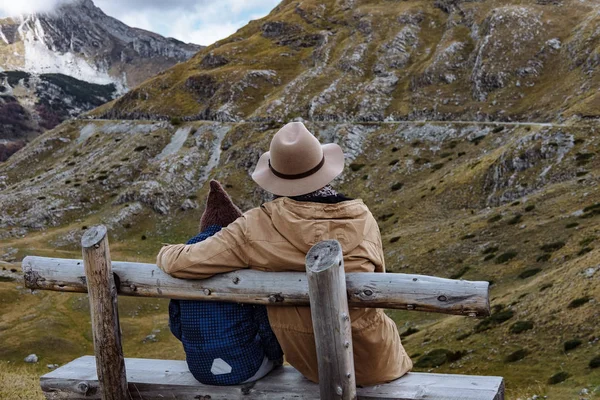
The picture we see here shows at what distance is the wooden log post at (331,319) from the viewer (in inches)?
258

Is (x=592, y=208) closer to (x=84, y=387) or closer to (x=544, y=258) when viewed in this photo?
(x=544, y=258)

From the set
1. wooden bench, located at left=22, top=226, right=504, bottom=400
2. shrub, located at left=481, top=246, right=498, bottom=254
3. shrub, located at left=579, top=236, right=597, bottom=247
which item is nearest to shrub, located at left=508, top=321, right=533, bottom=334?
shrub, located at left=579, top=236, right=597, bottom=247

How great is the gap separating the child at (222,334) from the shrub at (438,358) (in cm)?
2269

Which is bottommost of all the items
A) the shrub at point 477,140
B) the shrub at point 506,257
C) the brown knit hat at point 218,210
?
the brown knit hat at point 218,210

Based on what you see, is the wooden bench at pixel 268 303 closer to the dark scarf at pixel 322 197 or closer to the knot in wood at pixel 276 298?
the knot in wood at pixel 276 298

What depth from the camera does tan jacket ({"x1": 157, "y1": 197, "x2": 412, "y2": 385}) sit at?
23.0ft

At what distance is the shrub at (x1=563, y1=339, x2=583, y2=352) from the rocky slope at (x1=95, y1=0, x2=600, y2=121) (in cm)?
5825

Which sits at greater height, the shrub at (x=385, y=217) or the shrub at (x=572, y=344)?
the shrub at (x=385, y=217)

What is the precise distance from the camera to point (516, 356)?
25.5 meters

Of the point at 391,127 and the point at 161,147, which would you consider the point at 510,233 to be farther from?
the point at 161,147

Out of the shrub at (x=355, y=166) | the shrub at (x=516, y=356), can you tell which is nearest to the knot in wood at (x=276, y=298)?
the shrub at (x=516, y=356)

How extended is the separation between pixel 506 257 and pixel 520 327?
1708cm

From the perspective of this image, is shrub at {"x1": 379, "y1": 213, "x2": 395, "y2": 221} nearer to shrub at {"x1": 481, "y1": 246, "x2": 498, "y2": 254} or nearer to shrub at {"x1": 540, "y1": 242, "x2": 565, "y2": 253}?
shrub at {"x1": 481, "y1": 246, "x2": 498, "y2": 254}

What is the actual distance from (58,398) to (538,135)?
7007 centimetres
